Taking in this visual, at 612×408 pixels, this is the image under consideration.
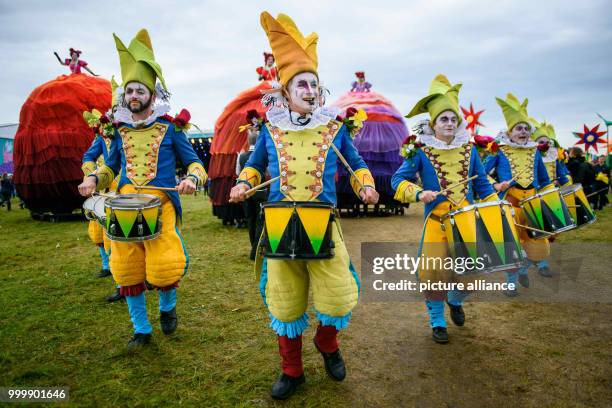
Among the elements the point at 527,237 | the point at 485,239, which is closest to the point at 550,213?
the point at 527,237

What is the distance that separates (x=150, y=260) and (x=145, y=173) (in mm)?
712

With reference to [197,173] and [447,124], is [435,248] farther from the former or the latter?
[197,173]

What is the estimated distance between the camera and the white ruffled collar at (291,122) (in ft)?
8.81

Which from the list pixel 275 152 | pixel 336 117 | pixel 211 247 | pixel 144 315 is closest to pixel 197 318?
pixel 144 315

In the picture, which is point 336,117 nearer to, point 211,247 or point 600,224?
point 211,247

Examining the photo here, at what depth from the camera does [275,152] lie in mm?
2701

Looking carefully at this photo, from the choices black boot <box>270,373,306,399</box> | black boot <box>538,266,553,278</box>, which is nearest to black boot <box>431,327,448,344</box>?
black boot <box>270,373,306,399</box>

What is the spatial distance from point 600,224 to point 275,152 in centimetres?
989

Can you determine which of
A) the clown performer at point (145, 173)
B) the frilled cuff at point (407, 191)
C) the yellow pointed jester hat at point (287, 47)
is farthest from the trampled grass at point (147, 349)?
the yellow pointed jester hat at point (287, 47)

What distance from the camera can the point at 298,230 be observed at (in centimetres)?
235

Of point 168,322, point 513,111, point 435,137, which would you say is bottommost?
point 168,322

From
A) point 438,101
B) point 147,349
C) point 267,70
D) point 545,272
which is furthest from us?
point 267,70

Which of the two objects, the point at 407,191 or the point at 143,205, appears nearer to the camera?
the point at 143,205

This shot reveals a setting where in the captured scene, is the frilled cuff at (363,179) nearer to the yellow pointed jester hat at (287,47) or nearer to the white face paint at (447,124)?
the yellow pointed jester hat at (287,47)
